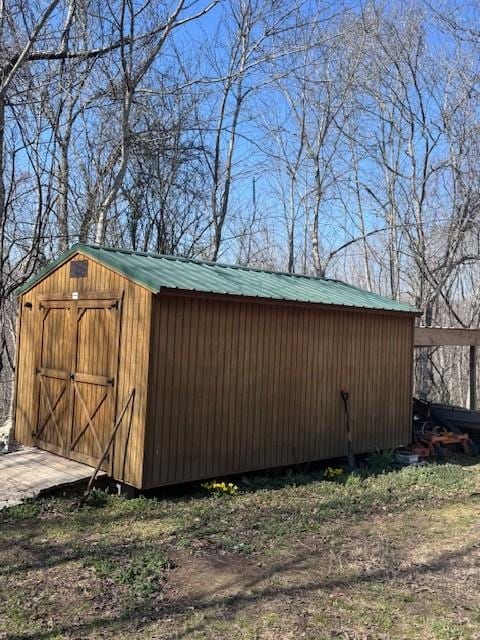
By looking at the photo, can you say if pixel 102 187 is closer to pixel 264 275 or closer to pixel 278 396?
pixel 264 275

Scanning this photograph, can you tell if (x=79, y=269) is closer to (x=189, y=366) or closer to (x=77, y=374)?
(x=77, y=374)

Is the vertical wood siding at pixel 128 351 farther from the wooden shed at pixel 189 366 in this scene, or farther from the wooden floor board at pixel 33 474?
the wooden floor board at pixel 33 474

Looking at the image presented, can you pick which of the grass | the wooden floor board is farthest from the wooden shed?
the grass

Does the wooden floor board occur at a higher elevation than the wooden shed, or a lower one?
lower

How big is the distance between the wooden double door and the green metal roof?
1.61ft

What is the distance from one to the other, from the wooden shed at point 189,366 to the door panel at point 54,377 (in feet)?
0.08

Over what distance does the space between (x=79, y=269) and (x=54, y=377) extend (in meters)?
1.44

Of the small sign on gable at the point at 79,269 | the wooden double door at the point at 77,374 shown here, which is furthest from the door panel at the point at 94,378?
the small sign on gable at the point at 79,269

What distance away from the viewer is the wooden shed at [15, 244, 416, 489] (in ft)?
21.3

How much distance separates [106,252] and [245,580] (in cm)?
426

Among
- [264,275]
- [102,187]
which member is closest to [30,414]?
[264,275]

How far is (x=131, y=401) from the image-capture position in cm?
647

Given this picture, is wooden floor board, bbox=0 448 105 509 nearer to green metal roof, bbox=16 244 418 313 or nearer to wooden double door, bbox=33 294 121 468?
wooden double door, bbox=33 294 121 468

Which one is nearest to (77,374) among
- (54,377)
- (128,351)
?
(54,377)
